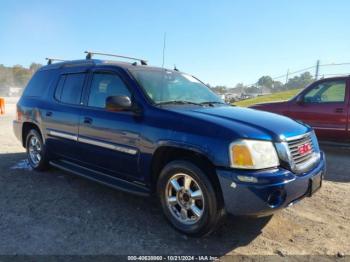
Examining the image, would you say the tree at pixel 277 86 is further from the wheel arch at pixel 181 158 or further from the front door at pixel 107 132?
the wheel arch at pixel 181 158

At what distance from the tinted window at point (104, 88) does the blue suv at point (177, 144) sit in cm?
1

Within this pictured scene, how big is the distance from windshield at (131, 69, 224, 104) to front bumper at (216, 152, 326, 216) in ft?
4.67

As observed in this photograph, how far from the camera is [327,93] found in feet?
25.6

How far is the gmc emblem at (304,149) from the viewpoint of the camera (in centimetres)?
359

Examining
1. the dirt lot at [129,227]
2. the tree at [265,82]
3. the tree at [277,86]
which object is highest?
the tree at [265,82]

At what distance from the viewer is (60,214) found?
412 centimetres

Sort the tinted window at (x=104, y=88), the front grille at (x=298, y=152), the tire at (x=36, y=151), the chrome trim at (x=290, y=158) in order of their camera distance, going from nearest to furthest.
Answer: the chrome trim at (x=290, y=158) < the front grille at (x=298, y=152) < the tinted window at (x=104, y=88) < the tire at (x=36, y=151)

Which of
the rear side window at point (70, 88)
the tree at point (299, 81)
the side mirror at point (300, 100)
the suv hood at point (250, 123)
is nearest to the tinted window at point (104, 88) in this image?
the rear side window at point (70, 88)

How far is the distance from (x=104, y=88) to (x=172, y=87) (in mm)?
925

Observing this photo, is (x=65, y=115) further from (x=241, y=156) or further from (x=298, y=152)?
(x=298, y=152)

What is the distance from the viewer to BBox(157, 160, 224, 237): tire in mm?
3344

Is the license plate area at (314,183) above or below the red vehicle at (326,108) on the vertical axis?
below

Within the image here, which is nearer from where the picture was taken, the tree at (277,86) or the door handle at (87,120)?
the door handle at (87,120)

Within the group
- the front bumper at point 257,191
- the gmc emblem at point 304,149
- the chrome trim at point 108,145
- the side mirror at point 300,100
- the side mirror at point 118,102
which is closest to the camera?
the front bumper at point 257,191
